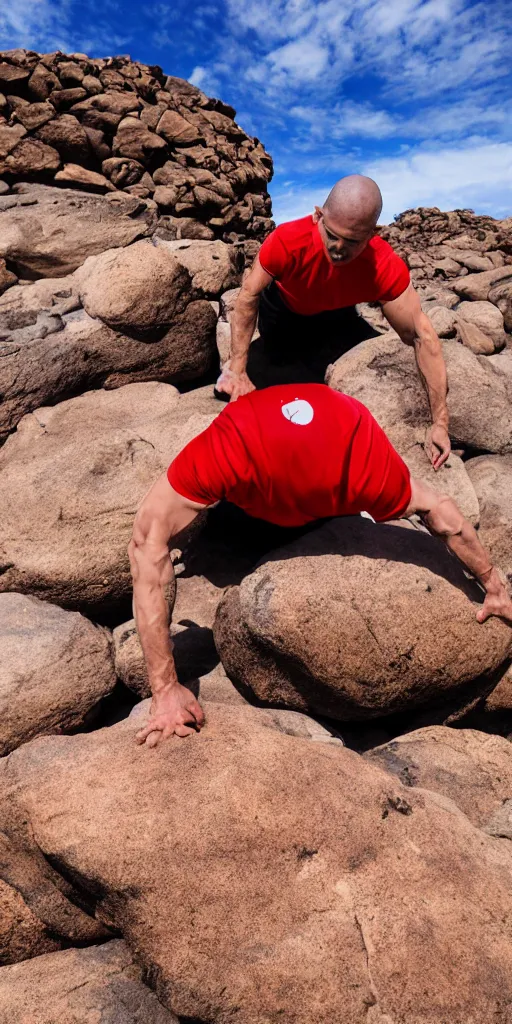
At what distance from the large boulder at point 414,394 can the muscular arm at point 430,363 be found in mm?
165

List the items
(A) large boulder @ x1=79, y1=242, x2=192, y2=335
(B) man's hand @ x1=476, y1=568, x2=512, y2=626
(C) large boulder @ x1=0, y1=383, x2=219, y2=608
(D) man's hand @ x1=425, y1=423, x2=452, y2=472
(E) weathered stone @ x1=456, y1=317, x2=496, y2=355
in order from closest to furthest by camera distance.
Result: 1. (B) man's hand @ x1=476, y1=568, x2=512, y2=626
2. (C) large boulder @ x1=0, y1=383, x2=219, y2=608
3. (D) man's hand @ x1=425, y1=423, x2=452, y2=472
4. (A) large boulder @ x1=79, y1=242, x2=192, y2=335
5. (E) weathered stone @ x1=456, y1=317, x2=496, y2=355

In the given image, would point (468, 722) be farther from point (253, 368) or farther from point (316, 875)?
point (253, 368)

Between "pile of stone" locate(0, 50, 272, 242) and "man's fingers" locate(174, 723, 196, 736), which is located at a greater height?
"pile of stone" locate(0, 50, 272, 242)

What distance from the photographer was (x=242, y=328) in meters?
4.19

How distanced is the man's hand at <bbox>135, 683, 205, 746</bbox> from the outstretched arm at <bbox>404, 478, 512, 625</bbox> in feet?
4.06

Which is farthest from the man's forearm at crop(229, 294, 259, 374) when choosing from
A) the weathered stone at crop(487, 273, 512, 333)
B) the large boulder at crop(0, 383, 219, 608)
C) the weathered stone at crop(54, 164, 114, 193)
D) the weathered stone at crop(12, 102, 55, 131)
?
the weathered stone at crop(12, 102, 55, 131)

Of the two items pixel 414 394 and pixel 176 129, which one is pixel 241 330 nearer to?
pixel 414 394

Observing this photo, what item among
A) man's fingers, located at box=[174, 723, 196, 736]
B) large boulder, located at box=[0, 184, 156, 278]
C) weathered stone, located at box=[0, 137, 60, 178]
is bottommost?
man's fingers, located at box=[174, 723, 196, 736]

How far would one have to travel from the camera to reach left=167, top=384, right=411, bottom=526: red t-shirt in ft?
9.69

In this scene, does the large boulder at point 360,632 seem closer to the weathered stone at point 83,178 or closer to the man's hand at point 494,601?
the man's hand at point 494,601

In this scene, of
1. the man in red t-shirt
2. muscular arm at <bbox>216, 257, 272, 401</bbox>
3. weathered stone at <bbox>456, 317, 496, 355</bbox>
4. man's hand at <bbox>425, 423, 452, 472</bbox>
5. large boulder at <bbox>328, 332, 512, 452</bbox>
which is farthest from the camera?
weathered stone at <bbox>456, 317, 496, 355</bbox>

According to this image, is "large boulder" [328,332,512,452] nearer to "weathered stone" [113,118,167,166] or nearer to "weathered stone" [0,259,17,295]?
"weathered stone" [0,259,17,295]

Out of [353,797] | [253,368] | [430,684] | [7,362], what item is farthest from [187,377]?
[353,797]

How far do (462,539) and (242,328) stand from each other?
6.14ft
